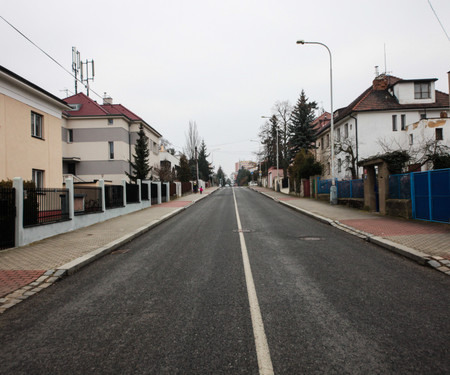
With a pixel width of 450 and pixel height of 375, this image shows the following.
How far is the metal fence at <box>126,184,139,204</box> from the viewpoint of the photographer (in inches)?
714

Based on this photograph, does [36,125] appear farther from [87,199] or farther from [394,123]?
[394,123]

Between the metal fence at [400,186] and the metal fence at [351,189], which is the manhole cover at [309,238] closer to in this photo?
the metal fence at [400,186]

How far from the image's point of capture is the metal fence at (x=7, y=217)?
7.82 metres

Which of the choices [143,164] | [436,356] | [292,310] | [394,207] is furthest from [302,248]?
[143,164]

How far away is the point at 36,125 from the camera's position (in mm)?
16406

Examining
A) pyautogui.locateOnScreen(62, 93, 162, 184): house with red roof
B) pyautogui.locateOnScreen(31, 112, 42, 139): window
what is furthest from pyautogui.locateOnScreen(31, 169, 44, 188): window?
pyautogui.locateOnScreen(62, 93, 162, 184): house with red roof

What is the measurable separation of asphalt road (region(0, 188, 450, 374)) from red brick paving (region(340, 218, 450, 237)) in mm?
2928

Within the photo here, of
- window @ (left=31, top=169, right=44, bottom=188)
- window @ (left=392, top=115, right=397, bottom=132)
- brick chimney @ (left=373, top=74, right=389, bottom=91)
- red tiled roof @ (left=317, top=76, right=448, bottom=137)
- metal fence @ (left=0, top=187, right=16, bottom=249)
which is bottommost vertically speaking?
metal fence @ (left=0, top=187, right=16, bottom=249)

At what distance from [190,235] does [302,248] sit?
3.96 m

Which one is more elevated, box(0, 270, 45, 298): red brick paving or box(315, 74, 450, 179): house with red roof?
box(315, 74, 450, 179): house with red roof

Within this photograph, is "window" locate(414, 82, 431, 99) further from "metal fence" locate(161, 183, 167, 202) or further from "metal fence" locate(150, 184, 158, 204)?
"metal fence" locate(150, 184, 158, 204)

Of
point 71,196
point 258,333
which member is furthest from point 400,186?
point 71,196

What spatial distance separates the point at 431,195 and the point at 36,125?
1866cm

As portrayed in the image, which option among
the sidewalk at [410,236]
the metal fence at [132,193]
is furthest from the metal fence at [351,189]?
the metal fence at [132,193]
